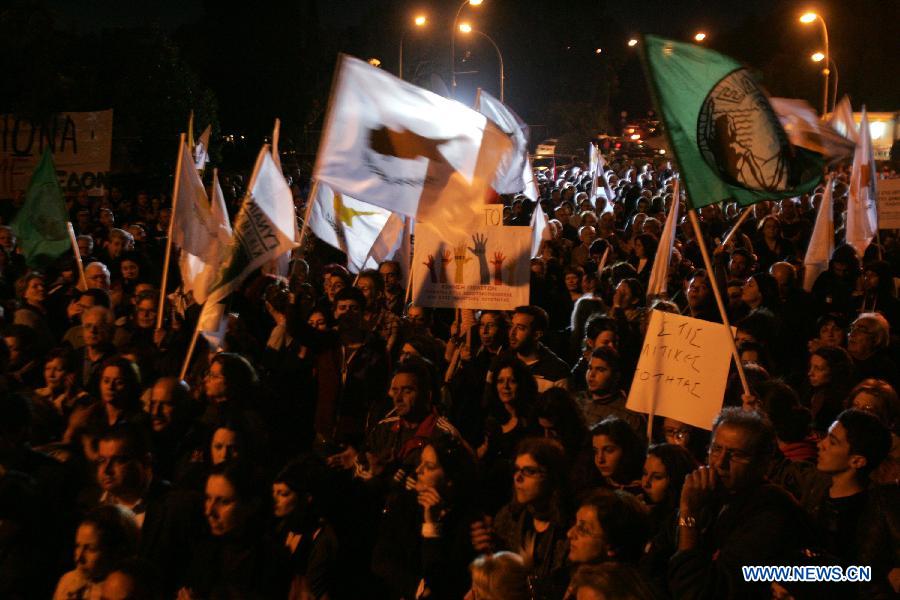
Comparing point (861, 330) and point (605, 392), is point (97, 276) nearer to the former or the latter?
point (605, 392)

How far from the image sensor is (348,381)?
6.47 metres

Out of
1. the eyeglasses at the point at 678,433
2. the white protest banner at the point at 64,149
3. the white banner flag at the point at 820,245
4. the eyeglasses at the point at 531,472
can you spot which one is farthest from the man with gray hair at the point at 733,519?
the white protest banner at the point at 64,149

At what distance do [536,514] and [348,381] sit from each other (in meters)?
2.63

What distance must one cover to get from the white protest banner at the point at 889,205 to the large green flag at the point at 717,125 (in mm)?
7217

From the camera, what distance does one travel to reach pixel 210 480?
4258 mm

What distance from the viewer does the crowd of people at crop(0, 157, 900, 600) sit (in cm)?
361

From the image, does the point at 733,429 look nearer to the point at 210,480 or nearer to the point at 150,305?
the point at 210,480

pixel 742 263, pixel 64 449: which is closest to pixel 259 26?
pixel 742 263

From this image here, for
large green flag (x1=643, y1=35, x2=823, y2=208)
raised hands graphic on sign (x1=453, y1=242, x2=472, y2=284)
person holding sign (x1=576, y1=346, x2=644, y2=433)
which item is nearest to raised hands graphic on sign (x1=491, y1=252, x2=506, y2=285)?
raised hands graphic on sign (x1=453, y1=242, x2=472, y2=284)

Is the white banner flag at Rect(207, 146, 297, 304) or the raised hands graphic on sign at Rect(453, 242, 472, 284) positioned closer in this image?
the white banner flag at Rect(207, 146, 297, 304)

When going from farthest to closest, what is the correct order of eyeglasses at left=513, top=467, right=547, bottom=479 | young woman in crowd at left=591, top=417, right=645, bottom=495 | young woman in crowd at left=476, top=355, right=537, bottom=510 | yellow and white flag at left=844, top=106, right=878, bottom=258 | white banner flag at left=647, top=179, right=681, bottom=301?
1. yellow and white flag at left=844, top=106, right=878, bottom=258
2. white banner flag at left=647, top=179, right=681, bottom=301
3. young woman in crowd at left=476, top=355, right=537, bottom=510
4. young woman in crowd at left=591, top=417, right=645, bottom=495
5. eyeglasses at left=513, top=467, right=547, bottom=479

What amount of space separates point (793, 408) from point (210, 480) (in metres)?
2.87

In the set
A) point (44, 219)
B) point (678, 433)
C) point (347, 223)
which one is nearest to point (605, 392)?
point (678, 433)

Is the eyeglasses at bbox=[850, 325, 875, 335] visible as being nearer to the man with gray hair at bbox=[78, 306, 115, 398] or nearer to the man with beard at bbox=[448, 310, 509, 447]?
the man with beard at bbox=[448, 310, 509, 447]
